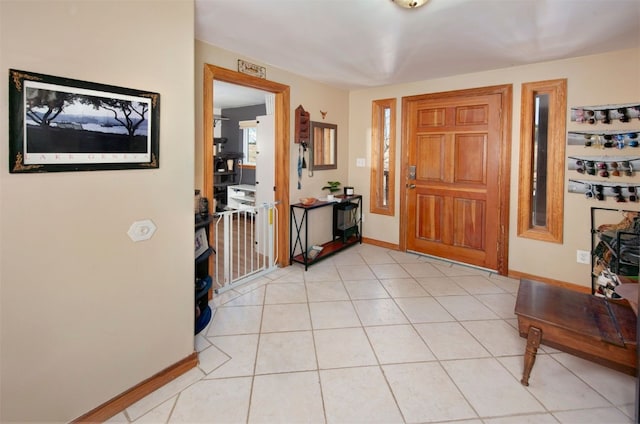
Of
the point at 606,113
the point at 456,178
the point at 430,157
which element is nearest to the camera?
the point at 606,113

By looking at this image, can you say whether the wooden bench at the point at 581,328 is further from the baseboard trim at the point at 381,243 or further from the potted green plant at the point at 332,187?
the potted green plant at the point at 332,187

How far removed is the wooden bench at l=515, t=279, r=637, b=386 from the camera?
1712 millimetres

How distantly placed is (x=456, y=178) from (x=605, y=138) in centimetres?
141

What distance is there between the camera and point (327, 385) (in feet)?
6.32

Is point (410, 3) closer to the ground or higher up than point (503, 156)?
higher up

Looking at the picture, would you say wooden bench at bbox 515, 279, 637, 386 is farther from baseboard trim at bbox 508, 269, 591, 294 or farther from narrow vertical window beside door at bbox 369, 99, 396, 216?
narrow vertical window beside door at bbox 369, 99, 396, 216

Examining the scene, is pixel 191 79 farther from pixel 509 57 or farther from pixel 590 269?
pixel 590 269

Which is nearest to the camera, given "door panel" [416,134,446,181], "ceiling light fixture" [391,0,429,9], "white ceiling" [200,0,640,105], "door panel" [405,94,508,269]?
"ceiling light fixture" [391,0,429,9]

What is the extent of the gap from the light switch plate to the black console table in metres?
2.17

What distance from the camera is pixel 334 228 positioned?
4758 mm

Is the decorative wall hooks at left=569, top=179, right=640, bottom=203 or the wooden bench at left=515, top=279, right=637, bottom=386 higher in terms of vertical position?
the decorative wall hooks at left=569, top=179, right=640, bottom=203

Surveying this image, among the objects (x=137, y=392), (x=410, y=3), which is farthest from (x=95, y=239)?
(x=410, y=3)

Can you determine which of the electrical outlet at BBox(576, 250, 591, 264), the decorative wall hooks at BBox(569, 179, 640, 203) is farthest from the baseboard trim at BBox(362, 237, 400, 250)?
the decorative wall hooks at BBox(569, 179, 640, 203)

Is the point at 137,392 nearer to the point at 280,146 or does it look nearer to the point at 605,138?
the point at 280,146
